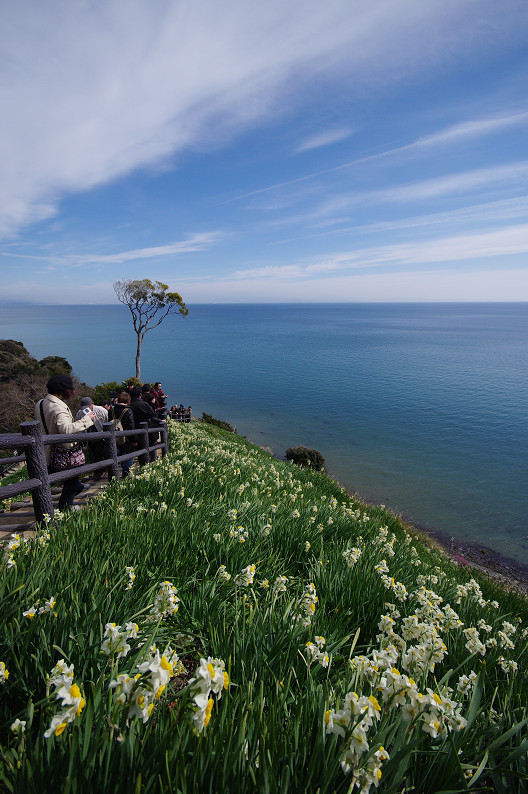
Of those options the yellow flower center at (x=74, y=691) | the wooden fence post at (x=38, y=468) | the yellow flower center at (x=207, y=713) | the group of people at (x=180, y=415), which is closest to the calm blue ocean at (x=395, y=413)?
the group of people at (x=180, y=415)

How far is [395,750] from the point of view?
5.25 ft

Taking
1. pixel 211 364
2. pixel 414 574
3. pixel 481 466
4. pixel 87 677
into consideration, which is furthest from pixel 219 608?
pixel 211 364

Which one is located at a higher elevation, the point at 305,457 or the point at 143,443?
the point at 143,443

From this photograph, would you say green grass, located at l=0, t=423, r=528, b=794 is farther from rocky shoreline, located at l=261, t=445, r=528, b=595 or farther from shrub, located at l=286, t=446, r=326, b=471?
shrub, located at l=286, t=446, r=326, b=471

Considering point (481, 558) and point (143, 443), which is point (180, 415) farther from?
point (481, 558)

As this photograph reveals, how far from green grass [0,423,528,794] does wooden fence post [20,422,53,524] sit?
63 cm

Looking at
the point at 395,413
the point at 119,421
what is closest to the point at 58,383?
the point at 119,421

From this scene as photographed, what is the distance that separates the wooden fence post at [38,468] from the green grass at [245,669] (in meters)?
0.63

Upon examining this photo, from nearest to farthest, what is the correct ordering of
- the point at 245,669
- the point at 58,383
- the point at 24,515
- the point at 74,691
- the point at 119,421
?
the point at 74,691
the point at 245,669
the point at 58,383
the point at 24,515
the point at 119,421

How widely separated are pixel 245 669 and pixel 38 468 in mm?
3994

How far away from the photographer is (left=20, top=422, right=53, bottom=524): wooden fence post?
484 cm

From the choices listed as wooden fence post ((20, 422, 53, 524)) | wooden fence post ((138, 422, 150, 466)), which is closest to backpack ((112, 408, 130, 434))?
wooden fence post ((138, 422, 150, 466))

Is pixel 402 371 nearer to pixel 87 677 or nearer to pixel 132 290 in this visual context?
pixel 132 290

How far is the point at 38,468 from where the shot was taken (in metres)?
4.96
